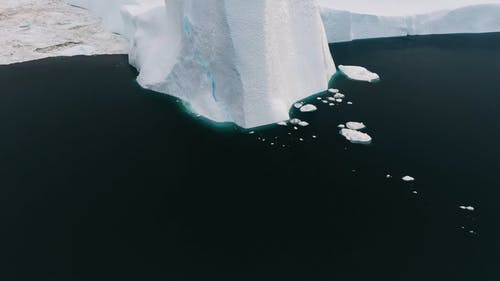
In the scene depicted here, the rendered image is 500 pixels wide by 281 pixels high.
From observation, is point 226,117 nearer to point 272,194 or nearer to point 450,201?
point 272,194

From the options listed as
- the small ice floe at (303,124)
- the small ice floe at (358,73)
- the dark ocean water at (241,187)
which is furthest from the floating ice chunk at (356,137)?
the small ice floe at (358,73)

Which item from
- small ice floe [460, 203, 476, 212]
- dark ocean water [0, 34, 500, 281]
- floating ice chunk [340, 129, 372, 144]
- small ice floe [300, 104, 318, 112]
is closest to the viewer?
dark ocean water [0, 34, 500, 281]

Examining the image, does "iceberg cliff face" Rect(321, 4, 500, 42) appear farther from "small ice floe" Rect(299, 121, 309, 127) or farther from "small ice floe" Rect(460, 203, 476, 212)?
"small ice floe" Rect(460, 203, 476, 212)

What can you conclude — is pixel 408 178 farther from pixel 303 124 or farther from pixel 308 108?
pixel 308 108

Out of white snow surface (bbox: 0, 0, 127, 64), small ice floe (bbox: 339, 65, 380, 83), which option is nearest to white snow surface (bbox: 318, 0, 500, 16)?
small ice floe (bbox: 339, 65, 380, 83)

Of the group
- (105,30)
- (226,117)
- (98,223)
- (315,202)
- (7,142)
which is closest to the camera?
(98,223)

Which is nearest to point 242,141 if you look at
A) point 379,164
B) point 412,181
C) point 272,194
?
point 272,194
